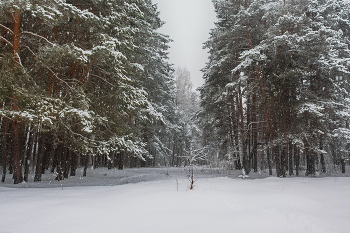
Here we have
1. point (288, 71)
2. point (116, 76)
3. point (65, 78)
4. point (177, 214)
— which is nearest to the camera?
point (177, 214)

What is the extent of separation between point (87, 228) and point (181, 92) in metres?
39.1

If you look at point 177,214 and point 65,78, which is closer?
point 177,214

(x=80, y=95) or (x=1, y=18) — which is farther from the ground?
(x=1, y=18)

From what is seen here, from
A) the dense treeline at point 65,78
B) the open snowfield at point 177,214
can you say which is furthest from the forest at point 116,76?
the open snowfield at point 177,214

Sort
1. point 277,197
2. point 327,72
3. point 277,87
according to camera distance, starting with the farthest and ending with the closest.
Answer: point 327,72 < point 277,87 < point 277,197

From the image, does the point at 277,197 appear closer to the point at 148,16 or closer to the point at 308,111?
the point at 308,111

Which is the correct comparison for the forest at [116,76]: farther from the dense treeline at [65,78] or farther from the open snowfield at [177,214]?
the open snowfield at [177,214]

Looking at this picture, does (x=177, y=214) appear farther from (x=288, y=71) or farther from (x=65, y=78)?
(x=288, y=71)

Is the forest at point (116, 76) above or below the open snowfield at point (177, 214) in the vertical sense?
above

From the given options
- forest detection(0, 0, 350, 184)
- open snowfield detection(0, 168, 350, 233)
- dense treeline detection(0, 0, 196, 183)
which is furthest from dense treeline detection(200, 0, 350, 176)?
open snowfield detection(0, 168, 350, 233)

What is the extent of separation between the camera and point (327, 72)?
1347 centimetres

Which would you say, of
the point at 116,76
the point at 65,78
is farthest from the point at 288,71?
the point at 65,78

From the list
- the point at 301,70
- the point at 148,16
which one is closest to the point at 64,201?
the point at 301,70

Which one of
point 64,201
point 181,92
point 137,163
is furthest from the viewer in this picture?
point 181,92
